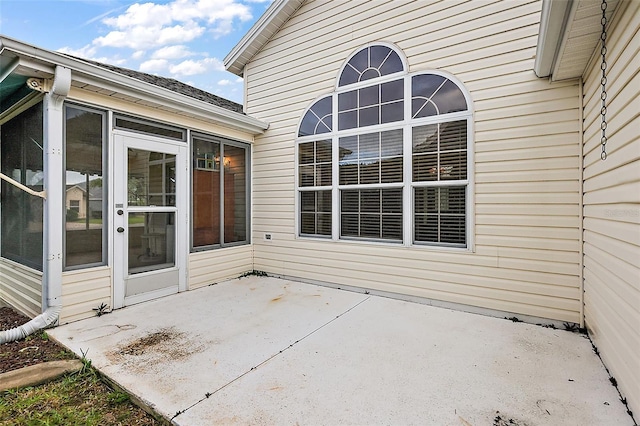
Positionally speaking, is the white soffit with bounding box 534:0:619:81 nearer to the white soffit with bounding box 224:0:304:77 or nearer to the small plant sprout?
the white soffit with bounding box 224:0:304:77

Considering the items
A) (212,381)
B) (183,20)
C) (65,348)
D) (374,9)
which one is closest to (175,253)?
(65,348)

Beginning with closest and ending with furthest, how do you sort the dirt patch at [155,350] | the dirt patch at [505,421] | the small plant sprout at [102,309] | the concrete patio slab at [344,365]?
the dirt patch at [505,421] → the concrete patio slab at [344,365] → the dirt patch at [155,350] → the small plant sprout at [102,309]

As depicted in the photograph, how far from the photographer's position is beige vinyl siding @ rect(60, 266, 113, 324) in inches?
127

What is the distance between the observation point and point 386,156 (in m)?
4.26

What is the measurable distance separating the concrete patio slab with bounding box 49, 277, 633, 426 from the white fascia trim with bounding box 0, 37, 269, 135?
100 inches

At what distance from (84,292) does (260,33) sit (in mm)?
4683

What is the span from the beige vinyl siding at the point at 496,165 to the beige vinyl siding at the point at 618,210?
0.39 metres

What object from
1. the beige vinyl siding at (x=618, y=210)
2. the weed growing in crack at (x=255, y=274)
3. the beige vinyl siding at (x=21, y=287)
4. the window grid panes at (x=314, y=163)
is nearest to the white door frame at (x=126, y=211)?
the beige vinyl siding at (x=21, y=287)

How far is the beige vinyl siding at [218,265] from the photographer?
179 inches

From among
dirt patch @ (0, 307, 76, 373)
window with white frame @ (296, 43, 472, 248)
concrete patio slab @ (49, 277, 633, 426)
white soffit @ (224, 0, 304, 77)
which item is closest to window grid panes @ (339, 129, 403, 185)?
window with white frame @ (296, 43, 472, 248)

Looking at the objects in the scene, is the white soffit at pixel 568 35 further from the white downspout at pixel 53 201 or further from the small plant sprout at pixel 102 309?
the small plant sprout at pixel 102 309

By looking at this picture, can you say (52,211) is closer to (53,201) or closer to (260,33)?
(53,201)

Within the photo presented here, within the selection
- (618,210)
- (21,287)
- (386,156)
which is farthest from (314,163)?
(21,287)

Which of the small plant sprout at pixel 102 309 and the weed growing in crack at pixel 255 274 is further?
the weed growing in crack at pixel 255 274
